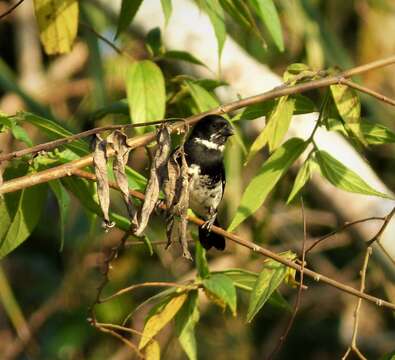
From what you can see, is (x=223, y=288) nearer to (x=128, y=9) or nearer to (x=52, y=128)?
(x=52, y=128)

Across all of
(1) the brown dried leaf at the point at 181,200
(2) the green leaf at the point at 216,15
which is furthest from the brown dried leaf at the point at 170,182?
(2) the green leaf at the point at 216,15

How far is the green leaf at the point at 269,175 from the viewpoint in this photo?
2.01 m

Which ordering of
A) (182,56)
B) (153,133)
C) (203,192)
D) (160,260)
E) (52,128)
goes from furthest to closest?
(160,260) → (203,192) → (182,56) → (52,128) → (153,133)

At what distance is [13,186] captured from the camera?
168cm

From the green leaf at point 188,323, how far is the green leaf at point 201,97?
425mm

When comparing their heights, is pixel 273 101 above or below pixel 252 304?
above

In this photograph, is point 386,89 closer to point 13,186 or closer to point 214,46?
point 214,46

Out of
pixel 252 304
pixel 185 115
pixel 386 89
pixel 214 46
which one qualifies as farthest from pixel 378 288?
pixel 252 304

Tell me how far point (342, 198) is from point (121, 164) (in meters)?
1.51

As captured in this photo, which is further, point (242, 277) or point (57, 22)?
point (57, 22)

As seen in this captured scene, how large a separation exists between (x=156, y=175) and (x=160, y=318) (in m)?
0.45

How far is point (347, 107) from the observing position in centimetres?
200

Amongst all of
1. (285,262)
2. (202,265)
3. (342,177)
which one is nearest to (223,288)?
(202,265)

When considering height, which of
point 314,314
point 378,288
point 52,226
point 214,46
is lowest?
point 314,314
